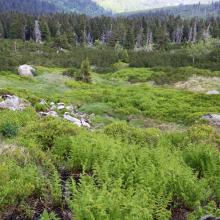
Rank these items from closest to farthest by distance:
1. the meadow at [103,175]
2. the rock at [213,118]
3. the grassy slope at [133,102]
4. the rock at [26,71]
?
the meadow at [103,175] → the rock at [213,118] → the grassy slope at [133,102] → the rock at [26,71]

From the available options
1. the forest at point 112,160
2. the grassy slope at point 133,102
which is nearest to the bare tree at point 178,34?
the grassy slope at point 133,102

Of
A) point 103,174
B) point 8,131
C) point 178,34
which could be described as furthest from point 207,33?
point 103,174

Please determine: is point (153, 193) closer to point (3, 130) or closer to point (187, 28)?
point (3, 130)

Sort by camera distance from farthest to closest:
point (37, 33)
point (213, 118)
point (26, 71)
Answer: point (37, 33)
point (26, 71)
point (213, 118)

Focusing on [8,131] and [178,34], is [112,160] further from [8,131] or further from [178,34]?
[178,34]

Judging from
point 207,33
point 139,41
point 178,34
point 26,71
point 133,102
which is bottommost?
point 139,41

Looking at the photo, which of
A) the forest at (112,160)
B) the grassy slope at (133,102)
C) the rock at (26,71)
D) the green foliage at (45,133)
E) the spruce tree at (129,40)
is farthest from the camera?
the spruce tree at (129,40)

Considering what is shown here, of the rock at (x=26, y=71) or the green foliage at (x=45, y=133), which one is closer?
the green foliage at (x=45, y=133)

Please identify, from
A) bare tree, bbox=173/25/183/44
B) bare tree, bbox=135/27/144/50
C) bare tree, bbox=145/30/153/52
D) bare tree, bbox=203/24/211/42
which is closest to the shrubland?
bare tree, bbox=145/30/153/52

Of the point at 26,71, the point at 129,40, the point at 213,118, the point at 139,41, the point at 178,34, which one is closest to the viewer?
the point at 213,118

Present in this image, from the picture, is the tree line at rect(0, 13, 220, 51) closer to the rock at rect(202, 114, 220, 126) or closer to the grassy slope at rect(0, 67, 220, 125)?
Result: the grassy slope at rect(0, 67, 220, 125)

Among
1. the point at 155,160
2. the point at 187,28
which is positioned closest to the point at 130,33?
the point at 187,28

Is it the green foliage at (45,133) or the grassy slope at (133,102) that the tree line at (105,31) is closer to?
the grassy slope at (133,102)

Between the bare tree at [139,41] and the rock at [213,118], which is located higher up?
the rock at [213,118]
